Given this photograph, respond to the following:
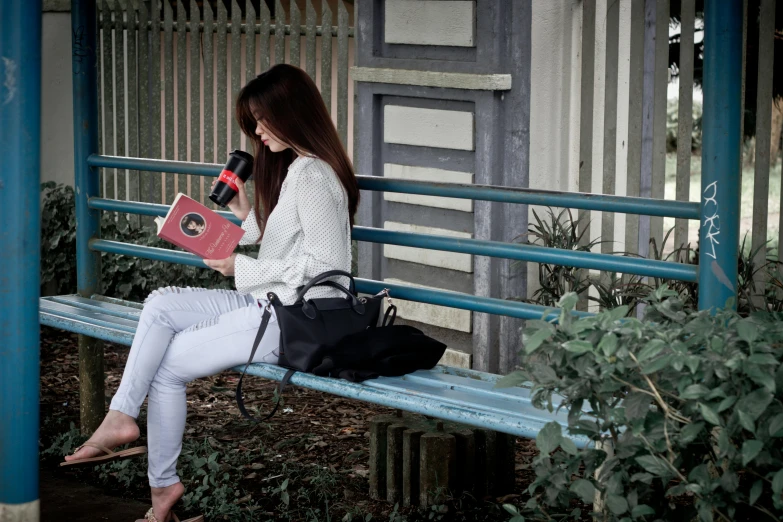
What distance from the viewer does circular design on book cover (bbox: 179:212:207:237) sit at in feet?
12.4

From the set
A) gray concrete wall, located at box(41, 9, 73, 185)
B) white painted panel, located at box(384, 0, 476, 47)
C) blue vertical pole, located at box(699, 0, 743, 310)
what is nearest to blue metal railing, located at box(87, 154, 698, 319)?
blue vertical pole, located at box(699, 0, 743, 310)

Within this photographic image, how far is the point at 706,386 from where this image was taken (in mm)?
2344

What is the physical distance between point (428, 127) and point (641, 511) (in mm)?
3678

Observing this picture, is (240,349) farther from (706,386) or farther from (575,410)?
(706,386)

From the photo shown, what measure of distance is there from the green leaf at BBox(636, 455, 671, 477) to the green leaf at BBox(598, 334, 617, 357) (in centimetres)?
24

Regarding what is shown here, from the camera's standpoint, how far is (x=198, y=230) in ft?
12.5

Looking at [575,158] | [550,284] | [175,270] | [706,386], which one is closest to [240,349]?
[706,386]

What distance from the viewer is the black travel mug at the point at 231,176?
4.09 m

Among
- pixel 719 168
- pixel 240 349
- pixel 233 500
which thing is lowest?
pixel 233 500

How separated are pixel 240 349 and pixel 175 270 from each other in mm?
3391

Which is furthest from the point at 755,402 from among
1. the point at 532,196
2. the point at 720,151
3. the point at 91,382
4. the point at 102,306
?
the point at 91,382

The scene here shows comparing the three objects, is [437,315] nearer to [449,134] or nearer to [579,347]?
[449,134]

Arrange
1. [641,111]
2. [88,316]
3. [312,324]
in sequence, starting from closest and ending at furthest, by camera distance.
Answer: [312,324] → [88,316] → [641,111]

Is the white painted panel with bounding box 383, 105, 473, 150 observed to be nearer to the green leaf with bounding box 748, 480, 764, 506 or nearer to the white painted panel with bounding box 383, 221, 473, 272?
the white painted panel with bounding box 383, 221, 473, 272
